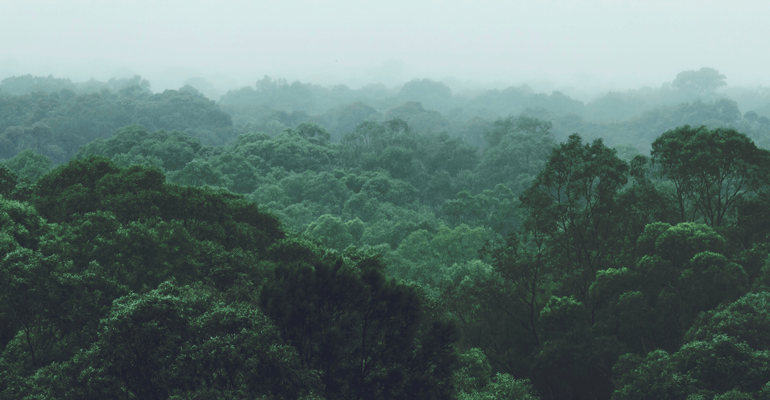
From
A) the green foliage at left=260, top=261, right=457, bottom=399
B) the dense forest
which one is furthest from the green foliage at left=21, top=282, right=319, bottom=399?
the green foliage at left=260, top=261, right=457, bottom=399

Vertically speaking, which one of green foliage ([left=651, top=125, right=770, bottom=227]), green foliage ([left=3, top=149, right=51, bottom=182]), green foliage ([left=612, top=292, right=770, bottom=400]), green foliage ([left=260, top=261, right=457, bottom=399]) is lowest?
green foliage ([left=3, top=149, right=51, bottom=182])

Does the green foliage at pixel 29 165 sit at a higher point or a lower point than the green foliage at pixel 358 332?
lower

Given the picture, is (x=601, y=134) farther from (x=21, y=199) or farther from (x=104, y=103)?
(x=21, y=199)

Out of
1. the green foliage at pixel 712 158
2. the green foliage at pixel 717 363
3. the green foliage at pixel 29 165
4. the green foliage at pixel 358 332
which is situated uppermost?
the green foliage at pixel 712 158

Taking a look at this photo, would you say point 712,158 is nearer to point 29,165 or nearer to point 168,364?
point 168,364

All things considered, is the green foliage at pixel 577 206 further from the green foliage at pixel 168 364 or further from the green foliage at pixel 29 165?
the green foliage at pixel 29 165

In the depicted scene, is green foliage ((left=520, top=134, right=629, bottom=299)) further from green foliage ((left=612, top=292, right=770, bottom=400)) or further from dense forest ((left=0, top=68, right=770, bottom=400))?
green foliage ((left=612, top=292, right=770, bottom=400))

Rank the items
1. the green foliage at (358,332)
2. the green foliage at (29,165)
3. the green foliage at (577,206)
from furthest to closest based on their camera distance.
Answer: the green foliage at (29,165) → the green foliage at (577,206) → the green foliage at (358,332)

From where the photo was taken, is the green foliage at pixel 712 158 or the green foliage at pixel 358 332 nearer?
the green foliage at pixel 358 332

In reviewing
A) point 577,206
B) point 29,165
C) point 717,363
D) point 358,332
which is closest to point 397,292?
point 358,332

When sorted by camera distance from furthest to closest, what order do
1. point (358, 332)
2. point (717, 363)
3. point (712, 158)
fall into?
point (712, 158)
point (717, 363)
point (358, 332)

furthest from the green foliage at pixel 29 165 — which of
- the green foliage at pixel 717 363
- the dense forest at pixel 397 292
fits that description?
the green foliage at pixel 717 363

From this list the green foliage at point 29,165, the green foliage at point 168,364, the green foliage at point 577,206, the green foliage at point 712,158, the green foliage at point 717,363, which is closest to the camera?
the green foliage at point 168,364

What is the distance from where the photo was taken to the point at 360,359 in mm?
12500
